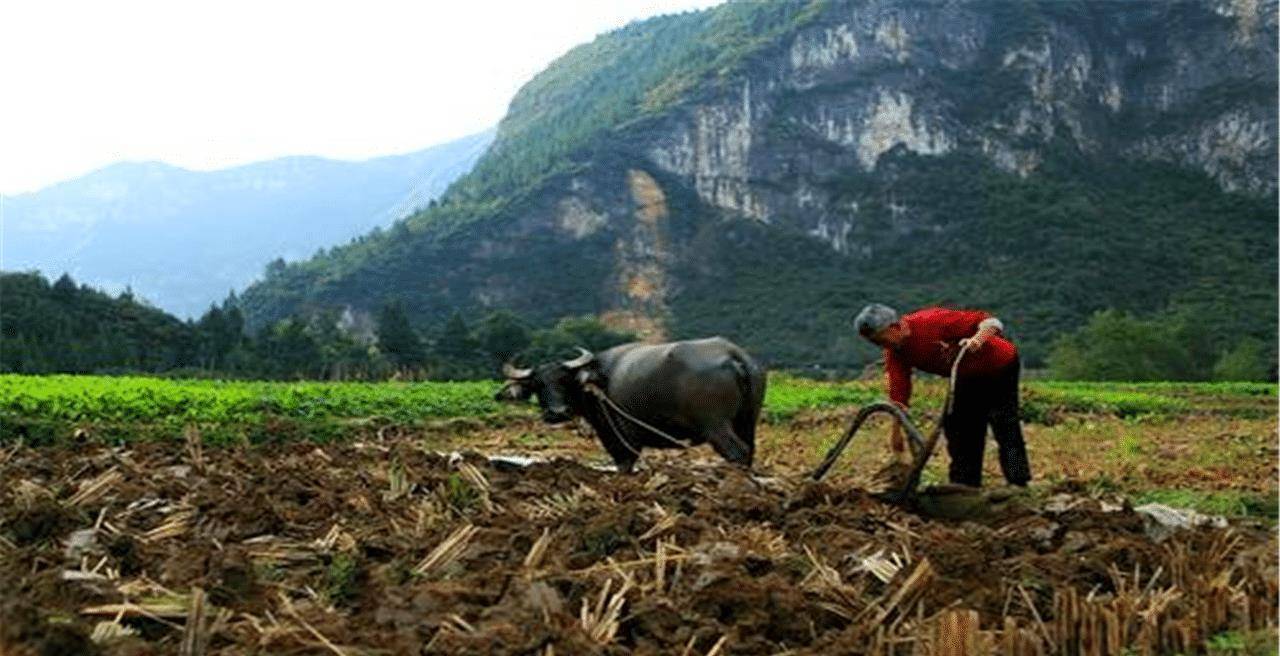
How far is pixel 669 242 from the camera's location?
118250mm

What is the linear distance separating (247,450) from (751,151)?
119 meters

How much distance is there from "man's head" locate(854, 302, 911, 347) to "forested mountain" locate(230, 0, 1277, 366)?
81.2m

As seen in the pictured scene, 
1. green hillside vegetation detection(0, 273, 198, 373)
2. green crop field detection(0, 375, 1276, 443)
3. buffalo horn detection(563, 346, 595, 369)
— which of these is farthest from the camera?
green hillside vegetation detection(0, 273, 198, 373)

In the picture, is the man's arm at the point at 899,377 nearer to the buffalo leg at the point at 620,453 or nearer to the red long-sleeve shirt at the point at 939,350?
the red long-sleeve shirt at the point at 939,350

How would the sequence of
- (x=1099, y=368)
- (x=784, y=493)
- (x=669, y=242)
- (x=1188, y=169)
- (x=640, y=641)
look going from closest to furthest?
(x=640, y=641) → (x=784, y=493) → (x=1099, y=368) → (x=669, y=242) → (x=1188, y=169)

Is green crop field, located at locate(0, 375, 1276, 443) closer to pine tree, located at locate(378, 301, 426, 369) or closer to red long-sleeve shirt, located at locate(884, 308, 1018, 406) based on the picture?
red long-sleeve shirt, located at locate(884, 308, 1018, 406)

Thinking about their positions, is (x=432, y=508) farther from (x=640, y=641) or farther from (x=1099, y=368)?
(x=1099, y=368)

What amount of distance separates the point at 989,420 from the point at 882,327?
974mm

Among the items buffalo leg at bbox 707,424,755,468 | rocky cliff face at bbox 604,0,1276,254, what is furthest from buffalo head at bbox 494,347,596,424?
rocky cliff face at bbox 604,0,1276,254

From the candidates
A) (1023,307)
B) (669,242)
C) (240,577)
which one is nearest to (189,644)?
(240,577)

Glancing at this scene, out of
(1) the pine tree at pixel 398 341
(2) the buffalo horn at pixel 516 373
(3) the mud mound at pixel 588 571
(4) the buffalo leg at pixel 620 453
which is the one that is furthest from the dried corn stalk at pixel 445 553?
(1) the pine tree at pixel 398 341

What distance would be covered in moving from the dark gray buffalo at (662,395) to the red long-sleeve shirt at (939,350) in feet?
5.35

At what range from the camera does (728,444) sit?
9.37m

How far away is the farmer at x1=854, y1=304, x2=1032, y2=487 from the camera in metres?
7.88
